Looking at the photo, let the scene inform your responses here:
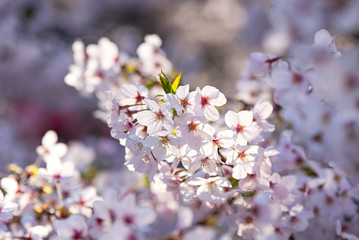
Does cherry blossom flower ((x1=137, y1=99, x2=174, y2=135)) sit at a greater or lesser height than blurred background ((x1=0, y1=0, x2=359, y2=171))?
lesser

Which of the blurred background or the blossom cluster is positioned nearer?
the blossom cluster

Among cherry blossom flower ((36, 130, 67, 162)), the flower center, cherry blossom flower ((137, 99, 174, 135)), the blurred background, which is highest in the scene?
the blurred background

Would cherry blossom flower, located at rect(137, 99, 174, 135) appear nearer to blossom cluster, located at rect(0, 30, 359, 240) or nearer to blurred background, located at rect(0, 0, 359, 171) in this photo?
blossom cluster, located at rect(0, 30, 359, 240)

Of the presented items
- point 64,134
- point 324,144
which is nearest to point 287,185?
point 324,144

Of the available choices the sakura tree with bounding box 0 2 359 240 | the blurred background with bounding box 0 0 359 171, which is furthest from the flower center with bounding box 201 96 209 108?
the blurred background with bounding box 0 0 359 171

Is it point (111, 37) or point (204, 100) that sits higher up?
point (111, 37)

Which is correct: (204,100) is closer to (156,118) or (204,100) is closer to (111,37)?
(156,118)

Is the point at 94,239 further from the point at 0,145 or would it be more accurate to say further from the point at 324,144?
the point at 0,145

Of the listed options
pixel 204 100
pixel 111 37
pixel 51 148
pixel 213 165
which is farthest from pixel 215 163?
pixel 111 37
